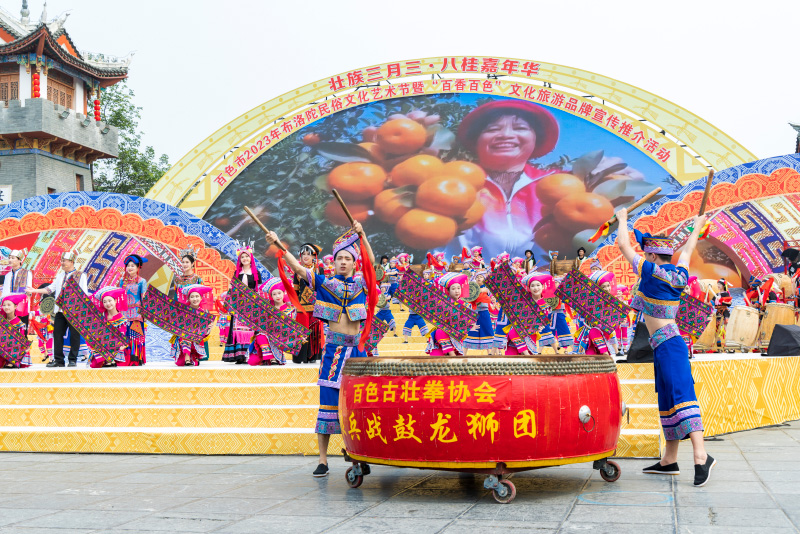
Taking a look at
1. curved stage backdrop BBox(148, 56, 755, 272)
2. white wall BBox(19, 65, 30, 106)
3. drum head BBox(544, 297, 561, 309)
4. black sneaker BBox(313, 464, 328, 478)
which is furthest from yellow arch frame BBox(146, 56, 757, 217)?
black sneaker BBox(313, 464, 328, 478)

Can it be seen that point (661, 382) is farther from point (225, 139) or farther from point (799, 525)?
point (225, 139)

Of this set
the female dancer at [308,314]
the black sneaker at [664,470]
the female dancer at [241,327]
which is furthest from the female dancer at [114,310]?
the black sneaker at [664,470]

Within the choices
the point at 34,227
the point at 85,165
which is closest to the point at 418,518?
the point at 34,227

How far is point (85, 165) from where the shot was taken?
93.4ft

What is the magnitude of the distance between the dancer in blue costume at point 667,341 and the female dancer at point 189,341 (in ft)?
18.5

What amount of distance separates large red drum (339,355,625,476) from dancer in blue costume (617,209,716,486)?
51cm

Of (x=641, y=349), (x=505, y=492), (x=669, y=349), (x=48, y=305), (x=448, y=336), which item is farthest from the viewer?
(x=48, y=305)

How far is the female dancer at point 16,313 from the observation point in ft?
28.9

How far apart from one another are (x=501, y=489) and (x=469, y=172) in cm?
2044

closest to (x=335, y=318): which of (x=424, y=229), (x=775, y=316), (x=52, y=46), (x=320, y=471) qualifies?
(x=320, y=471)

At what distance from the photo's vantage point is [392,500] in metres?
3.91

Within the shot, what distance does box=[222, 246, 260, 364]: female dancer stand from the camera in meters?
9.36

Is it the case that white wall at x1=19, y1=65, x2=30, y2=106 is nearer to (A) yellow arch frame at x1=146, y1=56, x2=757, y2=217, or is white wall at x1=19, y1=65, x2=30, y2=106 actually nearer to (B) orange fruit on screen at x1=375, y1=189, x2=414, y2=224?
(A) yellow arch frame at x1=146, y1=56, x2=757, y2=217

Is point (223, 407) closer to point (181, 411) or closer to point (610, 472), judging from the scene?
point (181, 411)
